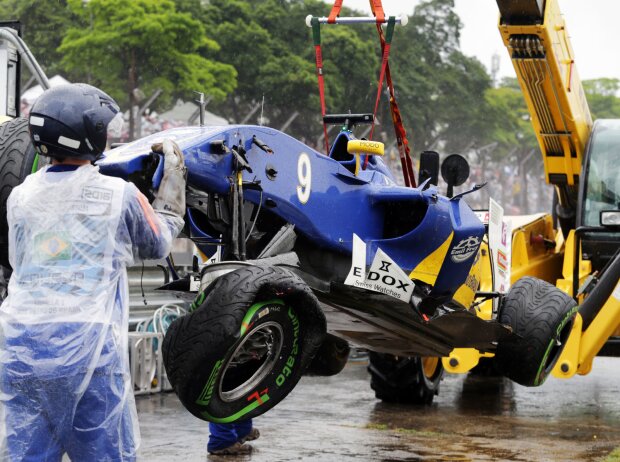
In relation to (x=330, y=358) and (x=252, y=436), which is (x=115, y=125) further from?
(x=330, y=358)

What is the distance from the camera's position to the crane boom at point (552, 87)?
11258 millimetres

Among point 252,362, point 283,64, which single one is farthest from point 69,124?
point 283,64

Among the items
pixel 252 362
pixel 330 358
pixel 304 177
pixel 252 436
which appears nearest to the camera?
pixel 252 362

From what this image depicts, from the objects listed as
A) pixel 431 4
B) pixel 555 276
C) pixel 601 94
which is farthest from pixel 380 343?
pixel 601 94

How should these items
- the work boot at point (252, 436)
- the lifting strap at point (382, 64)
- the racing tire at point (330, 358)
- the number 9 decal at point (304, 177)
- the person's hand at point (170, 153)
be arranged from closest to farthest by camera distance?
the person's hand at point (170, 153) < the number 9 decal at point (304, 177) < the lifting strap at point (382, 64) < the work boot at point (252, 436) < the racing tire at point (330, 358)

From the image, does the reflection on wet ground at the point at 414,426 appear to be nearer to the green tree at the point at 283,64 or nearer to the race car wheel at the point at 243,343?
the race car wheel at the point at 243,343

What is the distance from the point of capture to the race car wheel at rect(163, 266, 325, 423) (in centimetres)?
516

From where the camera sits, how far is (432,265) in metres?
7.14

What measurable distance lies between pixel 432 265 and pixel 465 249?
0.34 meters

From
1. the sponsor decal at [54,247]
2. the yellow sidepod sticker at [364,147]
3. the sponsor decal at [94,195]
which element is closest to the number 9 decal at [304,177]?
the yellow sidepod sticker at [364,147]

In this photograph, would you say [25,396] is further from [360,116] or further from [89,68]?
[89,68]

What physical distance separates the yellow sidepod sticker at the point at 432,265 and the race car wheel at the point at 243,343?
1.55 metres

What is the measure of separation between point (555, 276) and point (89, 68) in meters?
23.2

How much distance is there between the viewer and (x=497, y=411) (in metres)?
11.6
